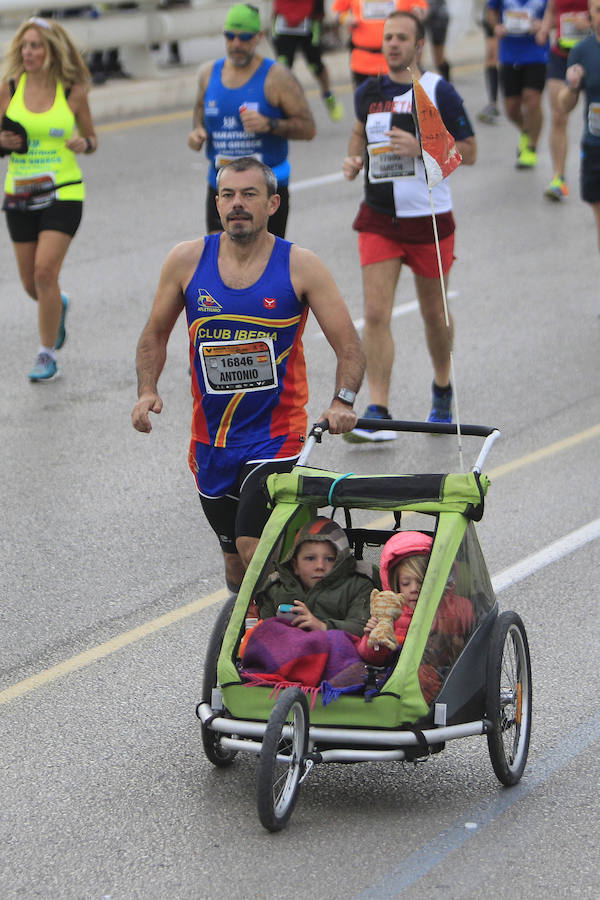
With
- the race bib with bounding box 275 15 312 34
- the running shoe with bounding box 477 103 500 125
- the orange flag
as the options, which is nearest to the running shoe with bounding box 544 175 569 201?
the running shoe with bounding box 477 103 500 125

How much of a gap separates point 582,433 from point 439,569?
4431 mm

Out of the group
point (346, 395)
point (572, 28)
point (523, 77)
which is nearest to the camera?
point (346, 395)

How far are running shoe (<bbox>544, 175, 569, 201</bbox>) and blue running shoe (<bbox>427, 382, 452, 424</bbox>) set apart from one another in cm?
633

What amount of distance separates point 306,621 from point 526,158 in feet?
40.3

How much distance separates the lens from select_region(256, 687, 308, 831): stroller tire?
457cm

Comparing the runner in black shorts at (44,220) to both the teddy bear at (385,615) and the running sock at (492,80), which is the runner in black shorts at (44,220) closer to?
the teddy bear at (385,615)

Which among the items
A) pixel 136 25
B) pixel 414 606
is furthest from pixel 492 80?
pixel 414 606

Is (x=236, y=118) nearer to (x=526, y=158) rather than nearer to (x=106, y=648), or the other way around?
(x=106, y=648)

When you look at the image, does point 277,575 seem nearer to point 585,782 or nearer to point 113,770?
point 113,770

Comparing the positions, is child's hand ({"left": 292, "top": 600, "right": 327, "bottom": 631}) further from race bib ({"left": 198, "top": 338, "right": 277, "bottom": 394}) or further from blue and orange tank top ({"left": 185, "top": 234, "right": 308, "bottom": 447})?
race bib ({"left": 198, "top": 338, "right": 277, "bottom": 394})

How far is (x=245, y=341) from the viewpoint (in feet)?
19.1

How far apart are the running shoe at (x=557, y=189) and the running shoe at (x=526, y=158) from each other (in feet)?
4.45

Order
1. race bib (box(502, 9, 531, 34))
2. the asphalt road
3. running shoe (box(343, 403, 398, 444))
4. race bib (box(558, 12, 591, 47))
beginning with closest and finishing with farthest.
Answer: the asphalt road → running shoe (box(343, 403, 398, 444)) → race bib (box(558, 12, 591, 47)) → race bib (box(502, 9, 531, 34))

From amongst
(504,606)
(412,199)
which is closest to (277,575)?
(504,606)
